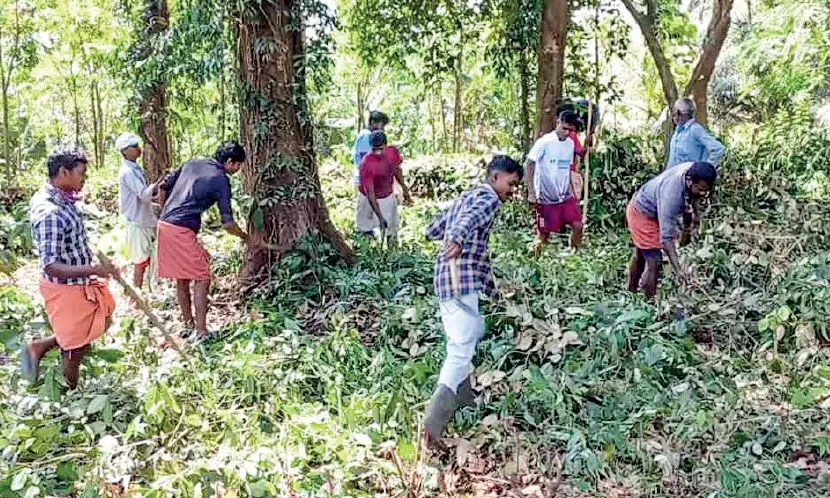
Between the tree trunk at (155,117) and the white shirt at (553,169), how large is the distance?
4.14 meters

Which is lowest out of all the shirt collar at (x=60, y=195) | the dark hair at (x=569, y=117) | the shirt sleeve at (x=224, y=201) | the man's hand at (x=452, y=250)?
the man's hand at (x=452, y=250)

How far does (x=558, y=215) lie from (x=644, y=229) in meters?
1.43

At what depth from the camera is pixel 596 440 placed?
3.79 meters

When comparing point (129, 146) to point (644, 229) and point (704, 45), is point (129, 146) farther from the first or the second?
point (704, 45)

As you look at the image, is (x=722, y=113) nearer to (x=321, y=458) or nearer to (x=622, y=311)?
(x=622, y=311)

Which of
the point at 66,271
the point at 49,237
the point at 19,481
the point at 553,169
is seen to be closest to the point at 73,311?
the point at 66,271

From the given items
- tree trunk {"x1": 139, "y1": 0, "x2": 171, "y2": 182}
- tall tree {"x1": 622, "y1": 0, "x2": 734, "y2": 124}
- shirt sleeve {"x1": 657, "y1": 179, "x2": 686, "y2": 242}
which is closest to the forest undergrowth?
shirt sleeve {"x1": 657, "y1": 179, "x2": 686, "y2": 242}

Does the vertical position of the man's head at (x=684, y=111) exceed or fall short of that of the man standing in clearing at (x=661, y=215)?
it exceeds it

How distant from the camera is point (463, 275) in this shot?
3.89 metres

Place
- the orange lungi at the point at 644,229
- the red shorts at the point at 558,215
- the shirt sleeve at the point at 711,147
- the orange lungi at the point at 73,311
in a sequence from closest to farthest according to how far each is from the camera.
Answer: the orange lungi at the point at 73,311 < the orange lungi at the point at 644,229 < the shirt sleeve at the point at 711,147 < the red shorts at the point at 558,215

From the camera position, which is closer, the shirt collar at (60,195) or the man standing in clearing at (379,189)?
the shirt collar at (60,195)

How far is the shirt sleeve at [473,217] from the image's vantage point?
12.3 feet

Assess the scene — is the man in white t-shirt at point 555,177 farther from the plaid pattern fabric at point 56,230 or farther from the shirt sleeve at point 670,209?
the plaid pattern fabric at point 56,230

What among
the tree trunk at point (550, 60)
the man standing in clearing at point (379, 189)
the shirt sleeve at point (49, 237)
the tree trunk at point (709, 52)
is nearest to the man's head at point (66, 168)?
the shirt sleeve at point (49, 237)
